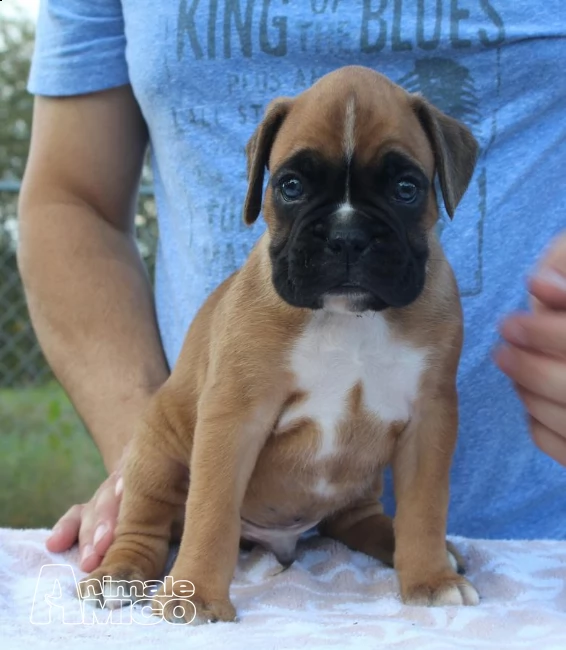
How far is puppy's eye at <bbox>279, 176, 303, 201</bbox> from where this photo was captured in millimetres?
2418

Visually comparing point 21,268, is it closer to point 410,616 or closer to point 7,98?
point 410,616

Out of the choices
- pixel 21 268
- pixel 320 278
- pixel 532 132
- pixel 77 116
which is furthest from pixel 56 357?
pixel 532 132

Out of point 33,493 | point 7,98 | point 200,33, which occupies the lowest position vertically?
point 33,493

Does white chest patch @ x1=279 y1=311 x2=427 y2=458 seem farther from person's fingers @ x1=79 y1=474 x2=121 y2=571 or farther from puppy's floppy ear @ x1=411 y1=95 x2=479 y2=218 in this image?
person's fingers @ x1=79 y1=474 x2=121 y2=571

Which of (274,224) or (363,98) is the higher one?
(363,98)

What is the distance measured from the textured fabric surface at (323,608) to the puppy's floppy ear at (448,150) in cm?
109

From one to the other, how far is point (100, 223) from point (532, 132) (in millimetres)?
1896

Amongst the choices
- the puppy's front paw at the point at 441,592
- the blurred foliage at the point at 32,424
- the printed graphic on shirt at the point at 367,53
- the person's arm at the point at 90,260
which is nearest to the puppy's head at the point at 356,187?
the printed graphic on shirt at the point at 367,53

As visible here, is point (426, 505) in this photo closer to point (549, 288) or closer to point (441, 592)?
point (441, 592)

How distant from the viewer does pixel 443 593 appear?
7.65 feet

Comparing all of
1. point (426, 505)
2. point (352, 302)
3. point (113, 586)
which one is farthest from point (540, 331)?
point (113, 586)

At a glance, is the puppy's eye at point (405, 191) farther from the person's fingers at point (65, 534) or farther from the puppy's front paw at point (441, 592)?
the person's fingers at point (65, 534)

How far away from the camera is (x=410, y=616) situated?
2.10m

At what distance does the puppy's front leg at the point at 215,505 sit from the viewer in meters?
2.18
